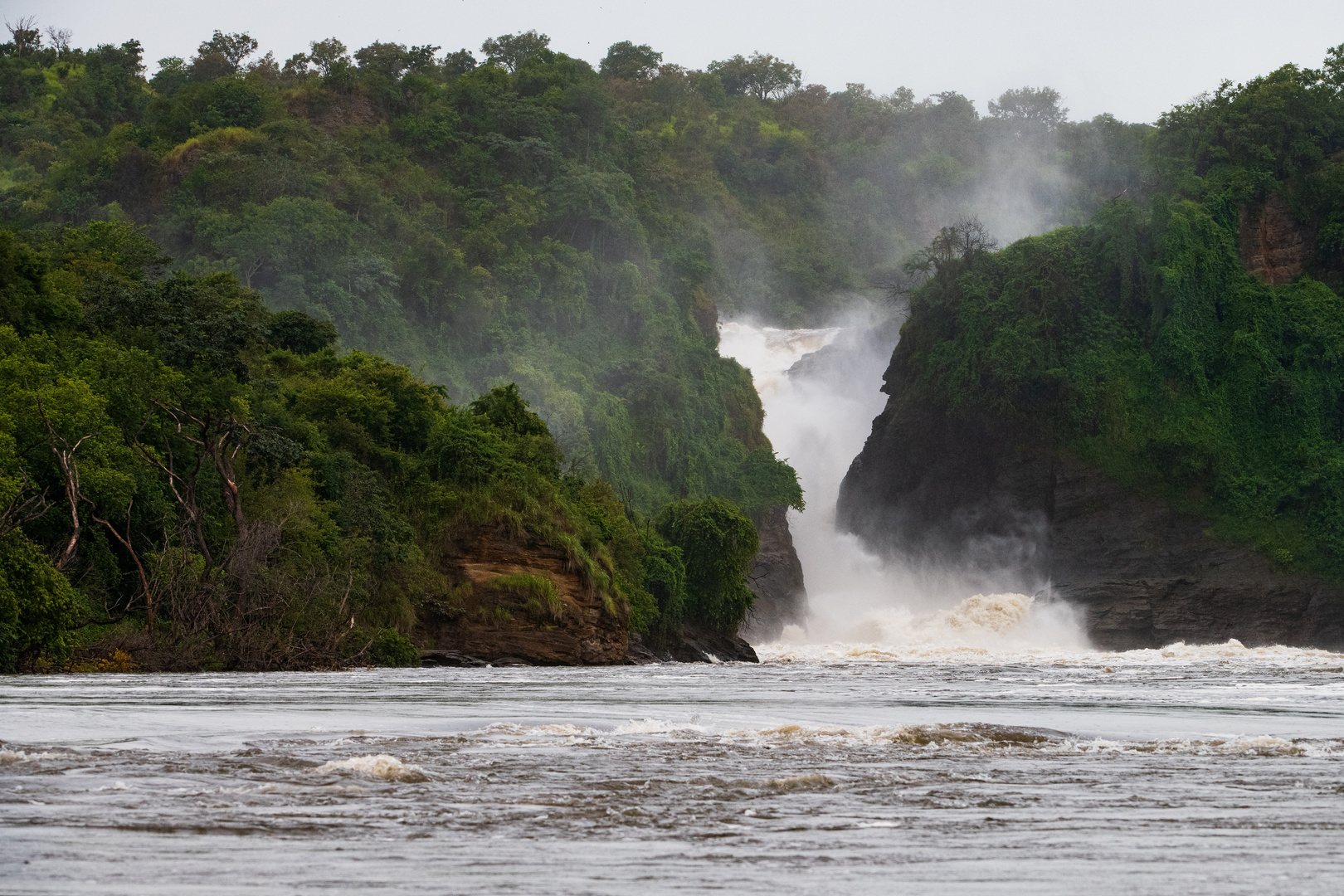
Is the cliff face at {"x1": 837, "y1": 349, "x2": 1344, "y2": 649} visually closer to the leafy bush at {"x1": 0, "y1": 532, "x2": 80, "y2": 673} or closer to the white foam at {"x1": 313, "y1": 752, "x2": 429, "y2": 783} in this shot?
the leafy bush at {"x1": 0, "y1": 532, "x2": 80, "y2": 673}

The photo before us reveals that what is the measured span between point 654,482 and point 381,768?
80.2 meters

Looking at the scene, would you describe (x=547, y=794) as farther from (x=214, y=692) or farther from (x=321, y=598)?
(x=321, y=598)

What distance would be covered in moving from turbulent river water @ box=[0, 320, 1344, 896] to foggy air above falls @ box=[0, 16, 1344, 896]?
0.06 m

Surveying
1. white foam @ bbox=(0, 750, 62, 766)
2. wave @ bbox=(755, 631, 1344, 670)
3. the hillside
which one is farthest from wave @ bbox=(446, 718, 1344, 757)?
the hillside

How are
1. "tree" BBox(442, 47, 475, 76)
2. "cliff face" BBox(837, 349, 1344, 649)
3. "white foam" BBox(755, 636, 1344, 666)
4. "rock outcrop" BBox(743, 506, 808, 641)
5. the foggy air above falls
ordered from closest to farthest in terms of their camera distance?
the foggy air above falls → "white foam" BBox(755, 636, 1344, 666) → "cliff face" BBox(837, 349, 1344, 649) → "rock outcrop" BBox(743, 506, 808, 641) → "tree" BBox(442, 47, 475, 76)

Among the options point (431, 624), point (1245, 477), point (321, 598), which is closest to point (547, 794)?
point (321, 598)

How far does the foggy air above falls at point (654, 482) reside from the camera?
701 cm

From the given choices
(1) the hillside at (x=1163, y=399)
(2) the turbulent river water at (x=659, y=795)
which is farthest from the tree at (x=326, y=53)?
(2) the turbulent river water at (x=659, y=795)

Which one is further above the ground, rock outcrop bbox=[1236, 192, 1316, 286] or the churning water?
rock outcrop bbox=[1236, 192, 1316, 286]

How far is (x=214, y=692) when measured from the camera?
1841 centimetres

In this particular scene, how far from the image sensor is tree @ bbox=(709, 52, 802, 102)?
154 metres

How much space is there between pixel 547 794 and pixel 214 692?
40.1ft

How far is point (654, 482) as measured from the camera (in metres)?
88.6

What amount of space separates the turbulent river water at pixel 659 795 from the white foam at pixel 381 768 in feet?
0.06
